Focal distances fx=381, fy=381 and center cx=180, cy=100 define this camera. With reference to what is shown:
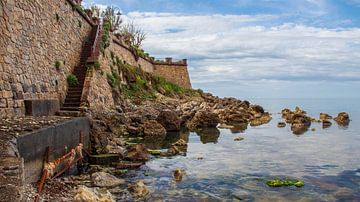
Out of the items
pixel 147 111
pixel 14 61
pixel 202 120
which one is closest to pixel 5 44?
pixel 14 61

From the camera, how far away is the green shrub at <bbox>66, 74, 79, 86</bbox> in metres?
19.1

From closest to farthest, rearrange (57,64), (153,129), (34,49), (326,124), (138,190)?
(138,190)
(34,49)
(57,64)
(153,129)
(326,124)

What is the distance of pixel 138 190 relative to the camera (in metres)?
9.86

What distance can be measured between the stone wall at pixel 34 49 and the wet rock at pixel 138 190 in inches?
176

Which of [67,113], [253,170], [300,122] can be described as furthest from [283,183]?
[300,122]

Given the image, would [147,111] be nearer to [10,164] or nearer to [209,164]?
[209,164]

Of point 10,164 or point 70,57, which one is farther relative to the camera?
point 70,57

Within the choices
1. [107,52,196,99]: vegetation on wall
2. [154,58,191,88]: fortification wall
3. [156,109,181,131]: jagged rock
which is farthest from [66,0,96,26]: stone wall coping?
[154,58,191,88]: fortification wall

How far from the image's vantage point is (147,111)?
27.7 meters

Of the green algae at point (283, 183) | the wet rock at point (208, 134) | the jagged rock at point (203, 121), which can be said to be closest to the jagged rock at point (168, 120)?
the wet rock at point (208, 134)

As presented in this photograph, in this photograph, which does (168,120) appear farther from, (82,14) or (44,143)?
(44,143)

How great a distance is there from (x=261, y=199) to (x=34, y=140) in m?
5.72

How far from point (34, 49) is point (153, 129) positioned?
30.3 ft

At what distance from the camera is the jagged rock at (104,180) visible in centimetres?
1038
